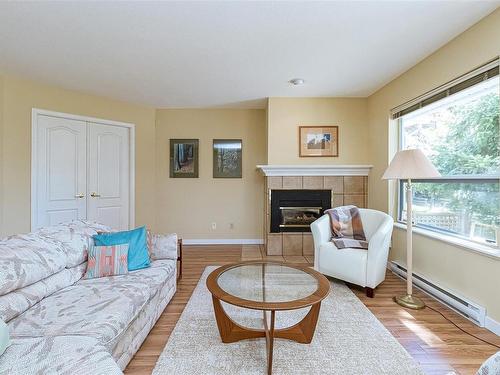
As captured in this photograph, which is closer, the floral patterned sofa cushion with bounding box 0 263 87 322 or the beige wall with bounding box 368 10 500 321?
the floral patterned sofa cushion with bounding box 0 263 87 322

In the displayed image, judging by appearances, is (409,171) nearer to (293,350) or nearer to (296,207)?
(293,350)

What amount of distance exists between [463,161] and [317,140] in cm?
187

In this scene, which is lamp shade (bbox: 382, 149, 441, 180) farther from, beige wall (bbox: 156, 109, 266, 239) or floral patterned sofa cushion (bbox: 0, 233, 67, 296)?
floral patterned sofa cushion (bbox: 0, 233, 67, 296)

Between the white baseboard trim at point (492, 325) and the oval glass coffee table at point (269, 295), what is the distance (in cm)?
133

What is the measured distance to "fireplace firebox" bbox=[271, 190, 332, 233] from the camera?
12.7 ft

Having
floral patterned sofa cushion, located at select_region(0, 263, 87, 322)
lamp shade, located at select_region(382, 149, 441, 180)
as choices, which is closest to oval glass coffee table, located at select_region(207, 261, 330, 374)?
floral patterned sofa cushion, located at select_region(0, 263, 87, 322)

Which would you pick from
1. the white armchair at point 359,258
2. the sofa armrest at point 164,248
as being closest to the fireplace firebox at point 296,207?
the white armchair at point 359,258

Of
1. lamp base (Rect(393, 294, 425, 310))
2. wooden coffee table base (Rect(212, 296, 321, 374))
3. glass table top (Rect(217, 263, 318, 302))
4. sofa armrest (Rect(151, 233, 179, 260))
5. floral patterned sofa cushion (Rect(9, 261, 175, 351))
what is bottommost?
lamp base (Rect(393, 294, 425, 310))

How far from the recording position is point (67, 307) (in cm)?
148

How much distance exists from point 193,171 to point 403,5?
3575 millimetres

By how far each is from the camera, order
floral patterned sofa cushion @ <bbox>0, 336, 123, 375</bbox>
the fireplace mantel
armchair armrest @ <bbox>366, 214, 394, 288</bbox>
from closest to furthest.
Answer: floral patterned sofa cushion @ <bbox>0, 336, 123, 375</bbox>, armchair armrest @ <bbox>366, 214, 394, 288</bbox>, the fireplace mantel

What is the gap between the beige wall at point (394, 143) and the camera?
1923 mm

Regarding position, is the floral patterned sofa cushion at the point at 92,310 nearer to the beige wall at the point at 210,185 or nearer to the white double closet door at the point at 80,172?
the white double closet door at the point at 80,172

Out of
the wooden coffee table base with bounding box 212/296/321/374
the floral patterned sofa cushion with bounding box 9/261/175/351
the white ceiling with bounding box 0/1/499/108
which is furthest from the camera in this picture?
the white ceiling with bounding box 0/1/499/108
